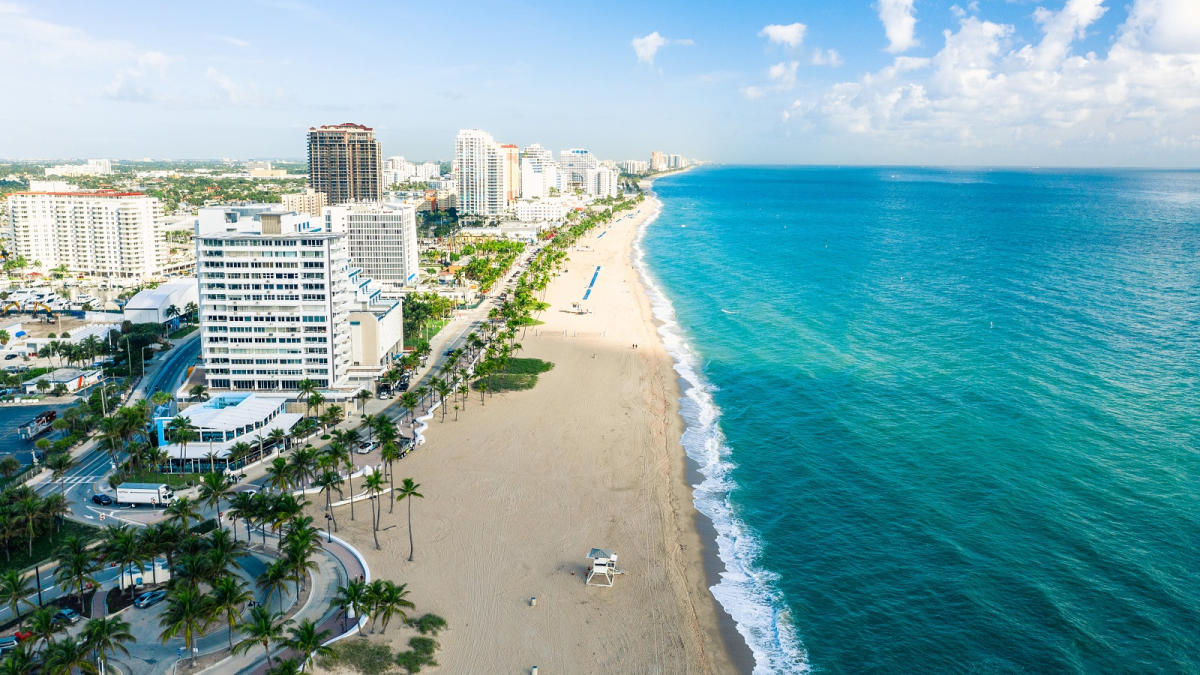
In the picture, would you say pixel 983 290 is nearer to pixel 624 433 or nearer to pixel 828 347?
pixel 828 347

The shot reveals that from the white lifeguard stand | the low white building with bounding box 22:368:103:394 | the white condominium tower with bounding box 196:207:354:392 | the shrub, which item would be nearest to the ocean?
the white lifeguard stand

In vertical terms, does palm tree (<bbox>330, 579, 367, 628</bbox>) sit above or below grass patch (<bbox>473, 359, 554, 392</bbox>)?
below

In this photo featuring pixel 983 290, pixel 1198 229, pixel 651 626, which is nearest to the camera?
pixel 651 626

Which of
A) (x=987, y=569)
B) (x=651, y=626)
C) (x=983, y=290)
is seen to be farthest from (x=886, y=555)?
(x=983, y=290)

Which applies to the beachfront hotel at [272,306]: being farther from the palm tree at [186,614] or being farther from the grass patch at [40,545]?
the palm tree at [186,614]

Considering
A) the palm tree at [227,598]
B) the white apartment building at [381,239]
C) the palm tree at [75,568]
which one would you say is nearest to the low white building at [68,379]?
the palm tree at [75,568]

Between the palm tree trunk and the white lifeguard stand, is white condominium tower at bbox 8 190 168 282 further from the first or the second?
the white lifeguard stand
